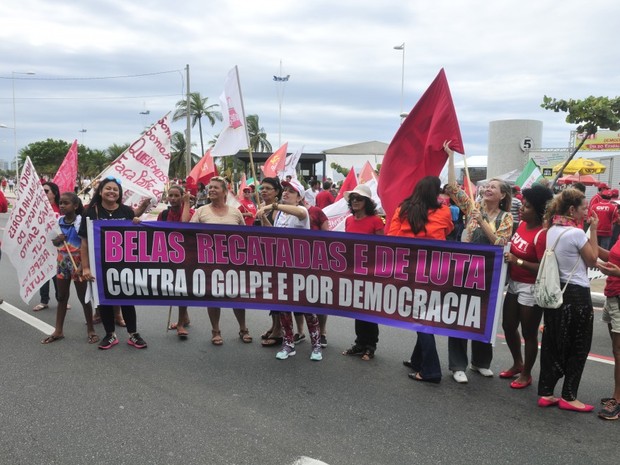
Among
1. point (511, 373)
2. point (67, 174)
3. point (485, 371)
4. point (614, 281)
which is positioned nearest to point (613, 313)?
point (614, 281)

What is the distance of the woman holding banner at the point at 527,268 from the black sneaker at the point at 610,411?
2.07 ft

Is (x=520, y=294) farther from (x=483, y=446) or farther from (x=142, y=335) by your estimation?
(x=142, y=335)

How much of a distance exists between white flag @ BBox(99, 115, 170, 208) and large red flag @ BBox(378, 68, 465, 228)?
2.82 metres

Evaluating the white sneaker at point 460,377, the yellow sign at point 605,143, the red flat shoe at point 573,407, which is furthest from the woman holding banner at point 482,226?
the yellow sign at point 605,143

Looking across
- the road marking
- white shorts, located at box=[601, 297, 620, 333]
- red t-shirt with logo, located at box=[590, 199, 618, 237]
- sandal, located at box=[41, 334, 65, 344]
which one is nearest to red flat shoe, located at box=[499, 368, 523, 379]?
white shorts, located at box=[601, 297, 620, 333]

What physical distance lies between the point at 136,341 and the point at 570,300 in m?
4.00

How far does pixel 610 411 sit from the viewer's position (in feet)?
11.8

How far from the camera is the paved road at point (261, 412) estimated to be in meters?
3.09

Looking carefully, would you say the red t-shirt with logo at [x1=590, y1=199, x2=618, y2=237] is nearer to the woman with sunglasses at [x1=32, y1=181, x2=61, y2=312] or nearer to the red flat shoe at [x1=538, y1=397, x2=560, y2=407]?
the red flat shoe at [x1=538, y1=397, x2=560, y2=407]

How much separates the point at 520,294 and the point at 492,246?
1.58 feet

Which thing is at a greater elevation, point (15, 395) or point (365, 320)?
point (365, 320)

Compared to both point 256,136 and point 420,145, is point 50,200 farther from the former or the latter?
point 256,136

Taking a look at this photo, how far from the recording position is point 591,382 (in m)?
4.34

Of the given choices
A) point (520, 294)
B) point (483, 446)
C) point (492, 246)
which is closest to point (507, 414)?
point (483, 446)
